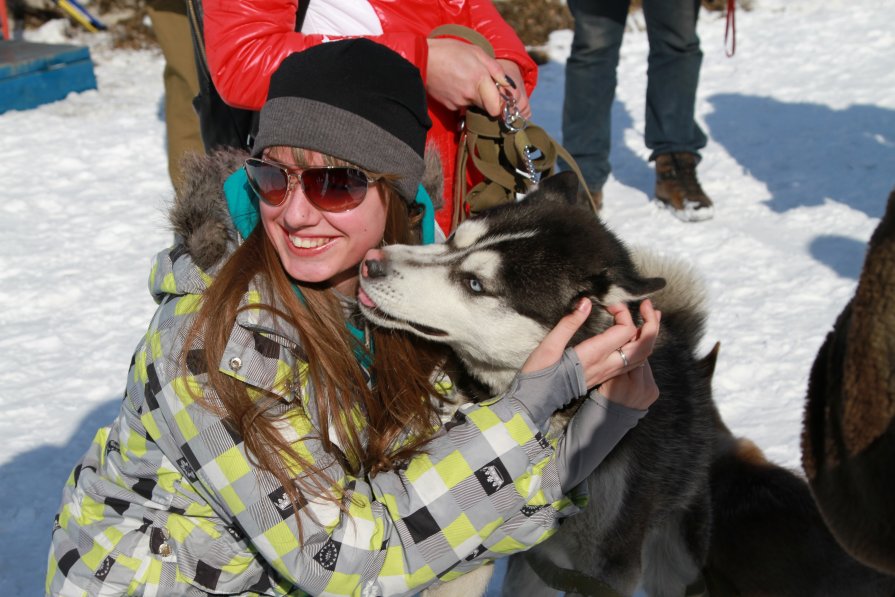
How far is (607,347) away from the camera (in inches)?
72.2

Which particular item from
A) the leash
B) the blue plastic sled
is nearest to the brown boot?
the leash

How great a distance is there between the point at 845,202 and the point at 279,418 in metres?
4.29

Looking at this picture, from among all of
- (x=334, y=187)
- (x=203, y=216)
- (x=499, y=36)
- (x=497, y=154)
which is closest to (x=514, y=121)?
(x=497, y=154)

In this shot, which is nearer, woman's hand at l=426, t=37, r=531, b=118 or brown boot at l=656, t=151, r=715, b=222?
woman's hand at l=426, t=37, r=531, b=118

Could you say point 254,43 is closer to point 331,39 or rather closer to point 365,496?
point 331,39

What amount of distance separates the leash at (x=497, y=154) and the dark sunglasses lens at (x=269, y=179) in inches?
29.6

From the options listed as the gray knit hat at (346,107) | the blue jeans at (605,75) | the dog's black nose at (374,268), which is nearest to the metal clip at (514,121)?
the gray knit hat at (346,107)

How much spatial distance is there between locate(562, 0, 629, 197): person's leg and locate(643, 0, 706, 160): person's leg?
224mm

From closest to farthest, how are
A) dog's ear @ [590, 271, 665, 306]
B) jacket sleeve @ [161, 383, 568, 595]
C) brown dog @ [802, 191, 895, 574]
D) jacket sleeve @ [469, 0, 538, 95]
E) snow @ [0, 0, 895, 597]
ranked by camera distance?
brown dog @ [802, 191, 895, 574], jacket sleeve @ [161, 383, 568, 595], dog's ear @ [590, 271, 665, 306], jacket sleeve @ [469, 0, 538, 95], snow @ [0, 0, 895, 597]

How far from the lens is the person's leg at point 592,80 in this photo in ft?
16.1

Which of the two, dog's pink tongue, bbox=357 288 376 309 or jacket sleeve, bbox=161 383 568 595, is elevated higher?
dog's pink tongue, bbox=357 288 376 309

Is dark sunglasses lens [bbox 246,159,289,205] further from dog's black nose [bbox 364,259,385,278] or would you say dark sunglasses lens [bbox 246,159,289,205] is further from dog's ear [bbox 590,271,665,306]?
dog's ear [bbox 590,271,665,306]

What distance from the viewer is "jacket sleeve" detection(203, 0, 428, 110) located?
2.20 meters

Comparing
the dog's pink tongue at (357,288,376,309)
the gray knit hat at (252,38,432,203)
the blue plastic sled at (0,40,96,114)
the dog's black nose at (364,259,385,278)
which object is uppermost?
the gray knit hat at (252,38,432,203)
